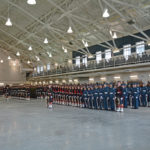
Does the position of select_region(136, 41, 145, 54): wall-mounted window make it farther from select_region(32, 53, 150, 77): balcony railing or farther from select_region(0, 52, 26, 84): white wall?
select_region(0, 52, 26, 84): white wall

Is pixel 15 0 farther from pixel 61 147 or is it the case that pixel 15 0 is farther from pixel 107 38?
pixel 61 147

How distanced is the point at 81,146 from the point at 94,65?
79.3 ft

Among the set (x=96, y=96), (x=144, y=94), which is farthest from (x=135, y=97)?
(x=96, y=96)

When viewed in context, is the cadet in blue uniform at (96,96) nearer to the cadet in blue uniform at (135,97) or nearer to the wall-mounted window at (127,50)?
the cadet in blue uniform at (135,97)

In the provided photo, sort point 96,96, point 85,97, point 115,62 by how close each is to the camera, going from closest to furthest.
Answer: point 96,96
point 85,97
point 115,62

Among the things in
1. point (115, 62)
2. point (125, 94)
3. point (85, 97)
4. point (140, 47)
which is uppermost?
point (140, 47)

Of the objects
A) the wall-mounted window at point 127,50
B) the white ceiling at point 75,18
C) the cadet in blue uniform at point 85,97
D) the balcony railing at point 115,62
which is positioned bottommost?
the cadet in blue uniform at point 85,97

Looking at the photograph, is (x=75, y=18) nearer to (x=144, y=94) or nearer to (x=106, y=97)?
(x=144, y=94)

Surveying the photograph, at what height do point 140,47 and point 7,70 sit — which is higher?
point 140,47

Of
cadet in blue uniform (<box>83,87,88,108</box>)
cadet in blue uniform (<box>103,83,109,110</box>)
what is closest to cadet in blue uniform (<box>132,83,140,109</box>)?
cadet in blue uniform (<box>103,83,109,110</box>)

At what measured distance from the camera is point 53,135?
6664 millimetres

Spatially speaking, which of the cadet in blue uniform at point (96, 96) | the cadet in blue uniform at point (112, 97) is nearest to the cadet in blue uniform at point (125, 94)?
the cadet in blue uniform at point (112, 97)

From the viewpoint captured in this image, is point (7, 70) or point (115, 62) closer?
point (115, 62)

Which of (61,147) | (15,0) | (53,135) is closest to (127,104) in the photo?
(53,135)
